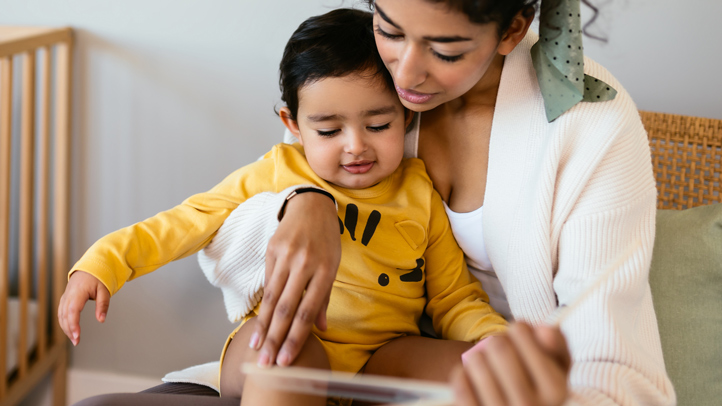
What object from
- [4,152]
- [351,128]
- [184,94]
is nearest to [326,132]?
[351,128]

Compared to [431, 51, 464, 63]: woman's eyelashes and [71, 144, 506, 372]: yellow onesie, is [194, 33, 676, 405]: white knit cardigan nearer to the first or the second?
[71, 144, 506, 372]: yellow onesie

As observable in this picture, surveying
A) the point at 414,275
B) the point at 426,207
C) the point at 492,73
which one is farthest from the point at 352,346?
the point at 492,73

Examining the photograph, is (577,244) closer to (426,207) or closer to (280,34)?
(426,207)

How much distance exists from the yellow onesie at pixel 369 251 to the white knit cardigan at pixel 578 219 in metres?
0.08

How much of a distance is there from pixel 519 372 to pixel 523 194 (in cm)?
52

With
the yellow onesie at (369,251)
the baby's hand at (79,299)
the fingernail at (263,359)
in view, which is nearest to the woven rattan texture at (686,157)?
the yellow onesie at (369,251)

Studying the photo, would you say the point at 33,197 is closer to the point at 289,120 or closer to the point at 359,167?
the point at 289,120

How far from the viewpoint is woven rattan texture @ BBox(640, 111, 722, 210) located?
1235 mm

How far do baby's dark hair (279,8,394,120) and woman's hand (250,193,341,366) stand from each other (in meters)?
0.30

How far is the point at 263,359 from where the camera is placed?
691 millimetres

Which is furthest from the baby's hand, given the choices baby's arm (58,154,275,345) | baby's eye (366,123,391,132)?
baby's eye (366,123,391,132)

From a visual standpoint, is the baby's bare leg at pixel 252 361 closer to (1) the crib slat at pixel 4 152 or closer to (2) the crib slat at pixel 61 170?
(1) the crib slat at pixel 4 152

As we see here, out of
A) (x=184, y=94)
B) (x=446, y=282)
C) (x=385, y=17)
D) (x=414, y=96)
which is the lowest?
(x=446, y=282)

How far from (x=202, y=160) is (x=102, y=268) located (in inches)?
32.5
